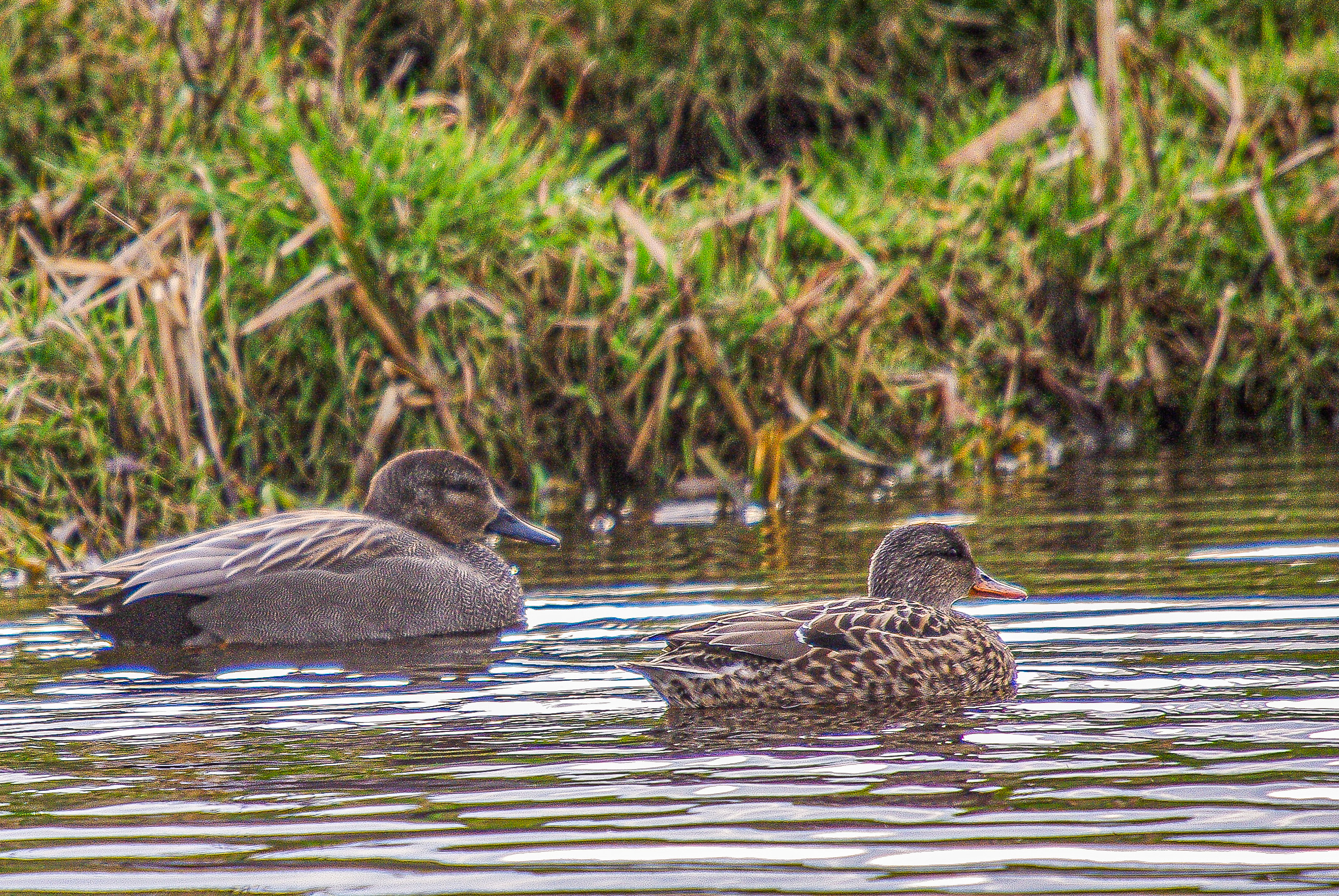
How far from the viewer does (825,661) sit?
5391 mm

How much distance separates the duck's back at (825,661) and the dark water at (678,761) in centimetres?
14

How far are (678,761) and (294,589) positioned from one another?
252cm

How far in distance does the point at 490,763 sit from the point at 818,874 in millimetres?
1214

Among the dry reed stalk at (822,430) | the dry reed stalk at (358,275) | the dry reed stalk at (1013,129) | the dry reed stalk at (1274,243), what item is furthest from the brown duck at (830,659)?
the dry reed stalk at (1013,129)

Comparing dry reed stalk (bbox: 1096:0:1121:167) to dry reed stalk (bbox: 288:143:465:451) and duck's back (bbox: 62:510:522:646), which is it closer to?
dry reed stalk (bbox: 288:143:465:451)

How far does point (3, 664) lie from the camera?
6305 mm

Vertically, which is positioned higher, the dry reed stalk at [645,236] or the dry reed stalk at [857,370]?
the dry reed stalk at [645,236]

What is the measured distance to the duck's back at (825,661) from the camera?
535cm

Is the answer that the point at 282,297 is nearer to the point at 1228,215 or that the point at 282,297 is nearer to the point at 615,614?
the point at 615,614

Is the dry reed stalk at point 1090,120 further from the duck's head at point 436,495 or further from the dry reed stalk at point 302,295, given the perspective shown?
the duck's head at point 436,495

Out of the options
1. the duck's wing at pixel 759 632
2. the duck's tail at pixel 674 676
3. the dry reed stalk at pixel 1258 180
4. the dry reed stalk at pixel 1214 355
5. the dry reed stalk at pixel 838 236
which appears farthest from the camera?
Result: the dry reed stalk at pixel 1258 180

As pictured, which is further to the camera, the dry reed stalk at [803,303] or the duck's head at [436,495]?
the dry reed stalk at [803,303]

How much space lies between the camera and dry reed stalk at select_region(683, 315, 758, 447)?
33.6 feet

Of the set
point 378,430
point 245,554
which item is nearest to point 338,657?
point 245,554
